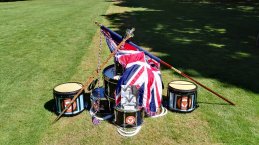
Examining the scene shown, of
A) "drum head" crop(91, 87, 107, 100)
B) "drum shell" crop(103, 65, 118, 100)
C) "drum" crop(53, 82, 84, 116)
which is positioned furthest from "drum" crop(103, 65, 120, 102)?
"drum" crop(53, 82, 84, 116)

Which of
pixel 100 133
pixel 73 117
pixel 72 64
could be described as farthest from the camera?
pixel 72 64

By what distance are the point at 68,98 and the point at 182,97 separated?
311 cm

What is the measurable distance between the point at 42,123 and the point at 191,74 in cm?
601

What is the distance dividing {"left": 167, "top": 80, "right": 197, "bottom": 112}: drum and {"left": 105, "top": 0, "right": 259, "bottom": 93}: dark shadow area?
2.56 metres

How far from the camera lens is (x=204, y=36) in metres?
18.2

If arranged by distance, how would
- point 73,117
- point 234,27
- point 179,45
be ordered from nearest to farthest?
point 73,117 → point 179,45 → point 234,27

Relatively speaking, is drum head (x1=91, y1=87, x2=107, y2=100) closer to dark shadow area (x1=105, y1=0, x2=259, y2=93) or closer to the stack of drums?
the stack of drums

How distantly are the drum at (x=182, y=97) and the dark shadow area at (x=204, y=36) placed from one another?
2.56 meters

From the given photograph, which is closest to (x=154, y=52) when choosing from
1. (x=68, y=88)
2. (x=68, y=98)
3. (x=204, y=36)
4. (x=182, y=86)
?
(x=204, y=36)

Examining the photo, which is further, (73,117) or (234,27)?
(234,27)

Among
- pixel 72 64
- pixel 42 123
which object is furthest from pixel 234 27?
pixel 42 123

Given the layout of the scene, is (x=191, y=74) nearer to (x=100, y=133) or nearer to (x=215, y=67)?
(x=215, y=67)

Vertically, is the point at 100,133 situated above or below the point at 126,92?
below

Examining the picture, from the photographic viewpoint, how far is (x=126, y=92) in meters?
8.56
